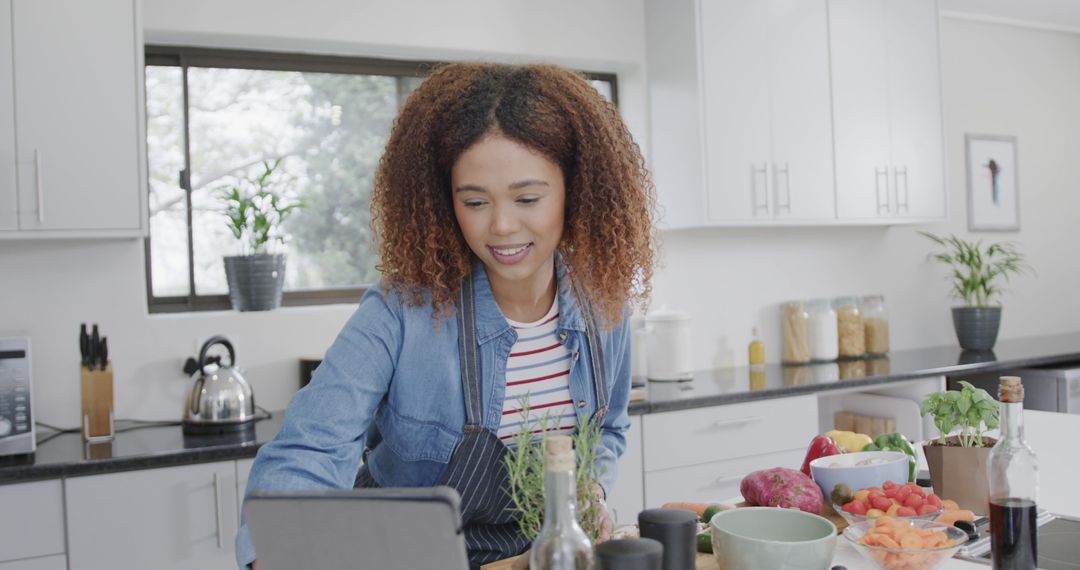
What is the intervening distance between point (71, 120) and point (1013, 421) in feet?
8.13

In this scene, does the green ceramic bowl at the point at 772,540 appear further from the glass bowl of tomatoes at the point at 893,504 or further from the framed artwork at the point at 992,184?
the framed artwork at the point at 992,184

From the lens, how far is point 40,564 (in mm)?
2318

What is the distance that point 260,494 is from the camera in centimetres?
85

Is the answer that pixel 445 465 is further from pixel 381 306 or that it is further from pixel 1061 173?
pixel 1061 173

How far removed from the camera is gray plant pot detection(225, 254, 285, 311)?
3051 millimetres

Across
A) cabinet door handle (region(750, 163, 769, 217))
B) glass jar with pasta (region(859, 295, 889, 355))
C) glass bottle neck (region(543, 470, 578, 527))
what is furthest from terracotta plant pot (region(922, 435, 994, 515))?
Result: glass jar with pasta (region(859, 295, 889, 355))

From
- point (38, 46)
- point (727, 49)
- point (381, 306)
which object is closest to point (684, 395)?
point (727, 49)

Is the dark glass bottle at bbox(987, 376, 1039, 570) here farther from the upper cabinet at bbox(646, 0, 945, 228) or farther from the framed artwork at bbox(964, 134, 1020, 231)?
the framed artwork at bbox(964, 134, 1020, 231)

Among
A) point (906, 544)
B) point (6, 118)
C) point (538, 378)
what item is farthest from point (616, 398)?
point (6, 118)

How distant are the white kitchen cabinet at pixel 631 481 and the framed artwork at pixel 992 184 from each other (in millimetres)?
2618

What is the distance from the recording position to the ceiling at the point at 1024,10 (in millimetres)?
4426

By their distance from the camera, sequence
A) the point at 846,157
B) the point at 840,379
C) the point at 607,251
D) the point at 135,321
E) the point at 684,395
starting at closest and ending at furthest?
1. the point at 607,251
2. the point at 135,321
3. the point at 684,395
4. the point at 840,379
5. the point at 846,157

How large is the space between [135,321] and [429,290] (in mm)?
1810

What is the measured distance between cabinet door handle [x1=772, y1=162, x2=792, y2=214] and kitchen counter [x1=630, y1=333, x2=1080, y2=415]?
0.68 m
